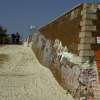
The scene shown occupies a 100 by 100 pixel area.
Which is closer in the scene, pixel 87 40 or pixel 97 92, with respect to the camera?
pixel 97 92

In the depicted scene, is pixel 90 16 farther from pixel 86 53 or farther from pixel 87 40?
pixel 86 53

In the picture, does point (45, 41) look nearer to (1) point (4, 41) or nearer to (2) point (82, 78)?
(2) point (82, 78)

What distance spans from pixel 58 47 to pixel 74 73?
3.13 m

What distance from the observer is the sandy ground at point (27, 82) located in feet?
51.2

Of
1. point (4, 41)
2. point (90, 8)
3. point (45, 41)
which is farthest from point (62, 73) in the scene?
point (4, 41)

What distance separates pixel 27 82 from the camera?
1777 centimetres

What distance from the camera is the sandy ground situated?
15617 millimetres

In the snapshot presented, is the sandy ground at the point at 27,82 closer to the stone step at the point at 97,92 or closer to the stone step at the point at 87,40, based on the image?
the stone step at the point at 97,92

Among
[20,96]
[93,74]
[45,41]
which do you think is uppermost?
[45,41]

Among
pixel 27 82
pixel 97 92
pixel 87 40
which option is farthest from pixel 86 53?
pixel 27 82

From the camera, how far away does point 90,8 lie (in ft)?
49.3

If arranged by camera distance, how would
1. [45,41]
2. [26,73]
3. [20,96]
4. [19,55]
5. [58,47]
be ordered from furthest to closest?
1. [19,55]
2. [45,41]
3. [26,73]
4. [58,47]
5. [20,96]

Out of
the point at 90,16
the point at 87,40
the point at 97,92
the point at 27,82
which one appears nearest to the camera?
the point at 97,92

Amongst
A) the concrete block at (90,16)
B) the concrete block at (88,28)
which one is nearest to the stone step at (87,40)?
the concrete block at (88,28)
